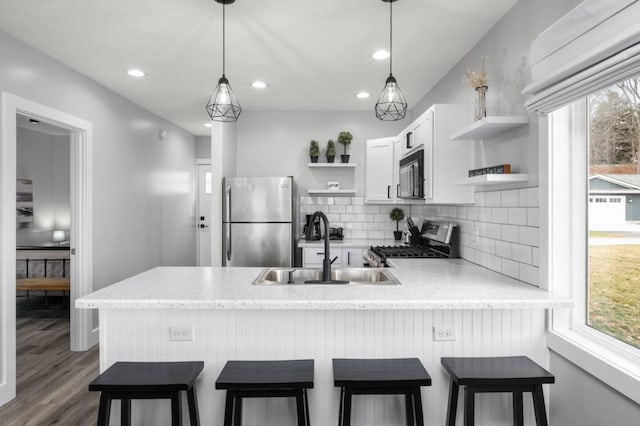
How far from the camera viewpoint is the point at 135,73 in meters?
3.52

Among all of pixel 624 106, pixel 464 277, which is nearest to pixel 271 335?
pixel 464 277

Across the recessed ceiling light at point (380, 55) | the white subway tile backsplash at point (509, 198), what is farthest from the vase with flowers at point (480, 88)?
the recessed ceiling light at point (380, 55)

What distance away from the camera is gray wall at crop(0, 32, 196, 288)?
3.02m

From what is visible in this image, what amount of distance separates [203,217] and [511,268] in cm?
561

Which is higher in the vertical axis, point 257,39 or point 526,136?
point 257,39

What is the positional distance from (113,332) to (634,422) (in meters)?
2.23

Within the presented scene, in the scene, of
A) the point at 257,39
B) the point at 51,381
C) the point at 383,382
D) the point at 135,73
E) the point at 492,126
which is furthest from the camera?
the point at 135,73

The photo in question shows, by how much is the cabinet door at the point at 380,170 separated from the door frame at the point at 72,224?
2769mm

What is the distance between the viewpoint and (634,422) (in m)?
1.45

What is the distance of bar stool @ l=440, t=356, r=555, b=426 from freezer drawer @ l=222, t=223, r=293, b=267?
8.90 feet

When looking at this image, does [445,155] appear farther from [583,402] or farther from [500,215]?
[583,402]

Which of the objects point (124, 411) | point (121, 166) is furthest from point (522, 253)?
point (121, 166)

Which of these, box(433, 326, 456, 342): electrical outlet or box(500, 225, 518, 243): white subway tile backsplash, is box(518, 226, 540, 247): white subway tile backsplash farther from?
box(433, 326, 456, 342): electrical outlet

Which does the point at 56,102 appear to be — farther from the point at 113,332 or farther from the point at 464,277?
the point at 464,277
